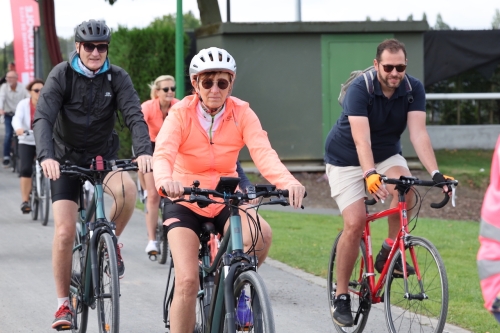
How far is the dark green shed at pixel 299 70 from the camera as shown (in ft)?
62.6

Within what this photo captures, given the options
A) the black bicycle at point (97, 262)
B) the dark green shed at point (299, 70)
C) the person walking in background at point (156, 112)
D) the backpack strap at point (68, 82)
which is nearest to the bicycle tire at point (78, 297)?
the black bicycle at point (97, 262)

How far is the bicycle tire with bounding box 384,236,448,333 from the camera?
221 inches

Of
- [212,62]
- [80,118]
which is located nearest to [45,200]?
[80,118]

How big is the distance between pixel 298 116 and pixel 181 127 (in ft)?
46.3

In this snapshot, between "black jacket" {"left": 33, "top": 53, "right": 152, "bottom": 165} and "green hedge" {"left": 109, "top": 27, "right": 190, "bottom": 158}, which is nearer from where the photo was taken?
"black jacket" {"left": 33, "top": 53, "right": 152, "bottom": 165}

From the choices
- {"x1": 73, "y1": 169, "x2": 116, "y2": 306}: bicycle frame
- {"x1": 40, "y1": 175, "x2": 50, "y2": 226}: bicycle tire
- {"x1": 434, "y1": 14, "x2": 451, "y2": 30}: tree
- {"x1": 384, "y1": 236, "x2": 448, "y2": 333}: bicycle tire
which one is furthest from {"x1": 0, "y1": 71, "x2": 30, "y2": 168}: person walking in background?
{"x1": 384, "y1": 236, "x2": 448, "y2": 333}: bicycle tire

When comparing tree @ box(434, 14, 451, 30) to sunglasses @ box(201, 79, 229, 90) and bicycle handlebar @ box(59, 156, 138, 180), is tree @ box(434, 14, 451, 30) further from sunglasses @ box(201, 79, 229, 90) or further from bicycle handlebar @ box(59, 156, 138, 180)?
sunglasses @ box(201, 79, 229, 90)

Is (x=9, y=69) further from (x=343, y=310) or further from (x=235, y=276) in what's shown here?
(x=235, y=276)

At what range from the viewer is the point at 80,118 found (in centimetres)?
638

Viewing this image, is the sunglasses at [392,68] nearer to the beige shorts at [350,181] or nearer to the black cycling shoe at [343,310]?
the beige shorts at [350,181]

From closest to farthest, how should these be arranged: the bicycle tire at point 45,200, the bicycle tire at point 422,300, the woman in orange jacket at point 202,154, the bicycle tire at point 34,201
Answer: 1. the woman in orange jacket at point 202,154
2. the bicycle tire at point 422,300
3. the bicycle tire at point 45,200
4. the bicycle tire at point 34,201

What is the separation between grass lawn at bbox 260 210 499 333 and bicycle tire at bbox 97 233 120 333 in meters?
2.46

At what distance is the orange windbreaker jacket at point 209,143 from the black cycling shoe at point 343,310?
152cm

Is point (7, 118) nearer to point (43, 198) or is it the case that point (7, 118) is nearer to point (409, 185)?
point (43, 198)
